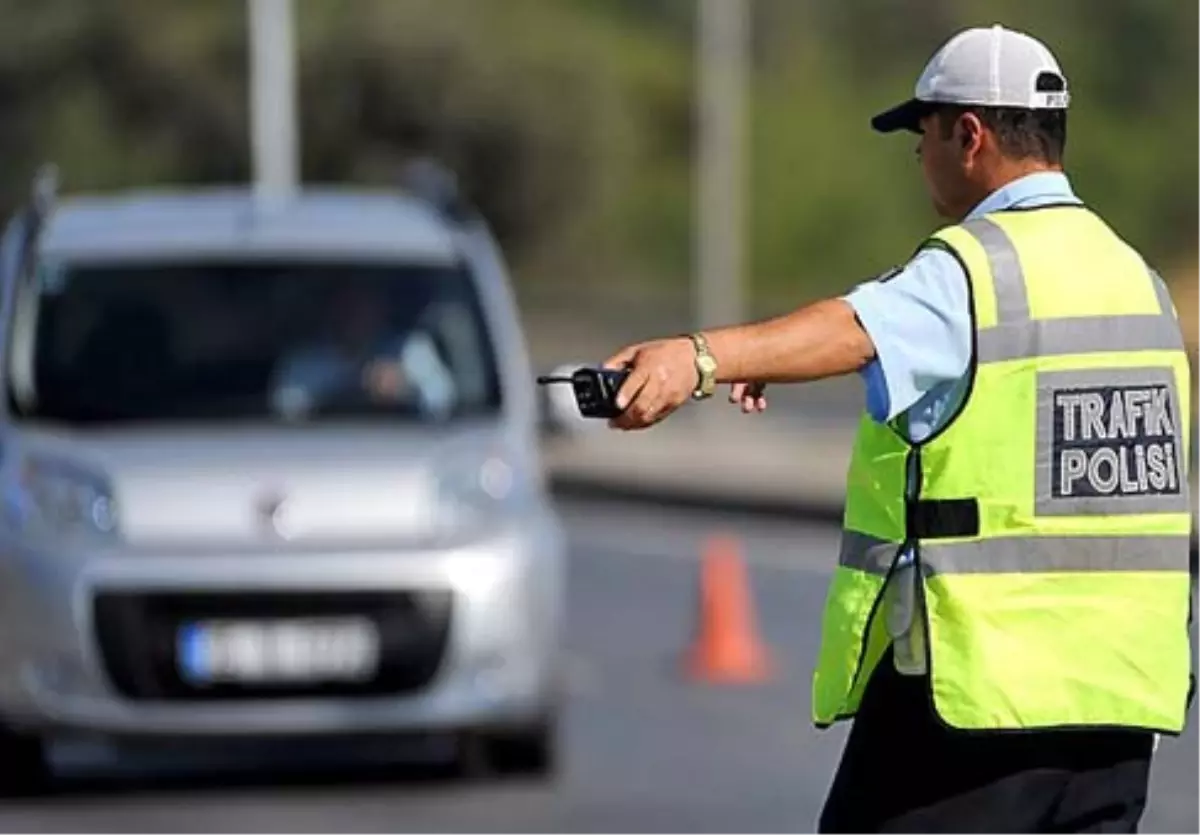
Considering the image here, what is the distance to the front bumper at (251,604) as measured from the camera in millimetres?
9258

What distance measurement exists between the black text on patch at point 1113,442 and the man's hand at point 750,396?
39cm

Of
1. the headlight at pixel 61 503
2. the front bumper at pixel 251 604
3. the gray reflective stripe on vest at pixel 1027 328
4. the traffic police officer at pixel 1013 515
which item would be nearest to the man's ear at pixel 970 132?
the traffic police officer at pixel 1013 515

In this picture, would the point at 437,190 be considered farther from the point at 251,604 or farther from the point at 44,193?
the point at 251,604

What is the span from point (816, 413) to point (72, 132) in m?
15.2

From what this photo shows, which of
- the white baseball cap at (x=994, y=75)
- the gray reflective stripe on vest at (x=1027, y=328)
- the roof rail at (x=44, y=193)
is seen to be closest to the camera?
the gray reflective stripe on vest at (x=1027, y=328)

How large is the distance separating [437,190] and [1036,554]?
6641 millimetres

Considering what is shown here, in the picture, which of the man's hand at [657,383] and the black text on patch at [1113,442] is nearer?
the man's hand at [657,383]

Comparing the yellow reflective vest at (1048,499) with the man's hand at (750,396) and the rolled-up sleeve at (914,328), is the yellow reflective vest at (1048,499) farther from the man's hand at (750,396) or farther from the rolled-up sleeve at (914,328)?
the man's hand at (750,396)

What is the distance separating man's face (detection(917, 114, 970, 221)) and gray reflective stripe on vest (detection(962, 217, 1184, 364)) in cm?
9

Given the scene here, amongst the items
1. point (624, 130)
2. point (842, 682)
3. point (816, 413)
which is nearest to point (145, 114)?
point (624, 130)

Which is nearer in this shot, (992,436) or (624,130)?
(992,436)

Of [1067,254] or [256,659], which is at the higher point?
[1067,254]

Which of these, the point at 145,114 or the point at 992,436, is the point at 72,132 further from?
the point at 992,436

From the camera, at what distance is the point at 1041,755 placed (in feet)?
15.3
